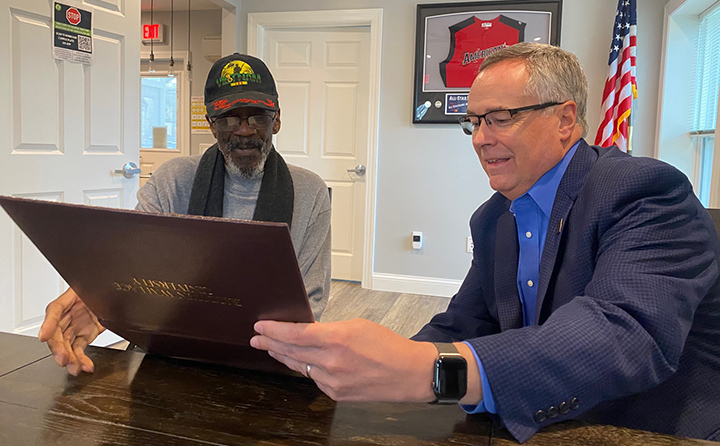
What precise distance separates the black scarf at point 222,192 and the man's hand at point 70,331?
1.92 ft

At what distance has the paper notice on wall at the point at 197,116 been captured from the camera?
5578 mm

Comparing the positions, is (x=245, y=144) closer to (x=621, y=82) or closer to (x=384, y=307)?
(x=384, y=307)

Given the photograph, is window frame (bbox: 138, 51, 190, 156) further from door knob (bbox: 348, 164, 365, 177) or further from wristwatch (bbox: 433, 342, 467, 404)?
wristwatch (bbox: 433, 342, 467, 404)

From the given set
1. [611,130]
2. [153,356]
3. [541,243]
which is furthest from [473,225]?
[611,130]

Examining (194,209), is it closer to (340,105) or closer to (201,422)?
(201,422)

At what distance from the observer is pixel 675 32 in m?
3.53

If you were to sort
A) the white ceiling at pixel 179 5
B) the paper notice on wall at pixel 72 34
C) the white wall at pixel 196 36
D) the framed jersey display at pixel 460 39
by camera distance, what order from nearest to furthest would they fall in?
the paper notice on wall at pixel 72 34, the framed jersey display at pixel 460 39, the white ceiling at pixel 179 5, the white wall at pixel 196 36

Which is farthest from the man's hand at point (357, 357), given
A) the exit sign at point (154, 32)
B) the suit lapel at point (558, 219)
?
the exit sign at point (154, 32)

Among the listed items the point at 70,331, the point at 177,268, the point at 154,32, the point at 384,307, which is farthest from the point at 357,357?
the point at 154,32

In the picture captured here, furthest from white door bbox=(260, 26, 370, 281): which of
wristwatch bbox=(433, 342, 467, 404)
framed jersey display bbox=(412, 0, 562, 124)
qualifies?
wristwatch bbox=(433, 342, 467, 404)

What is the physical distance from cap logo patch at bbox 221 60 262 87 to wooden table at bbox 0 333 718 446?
851 mm

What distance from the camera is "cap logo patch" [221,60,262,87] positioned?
1464 millimetres

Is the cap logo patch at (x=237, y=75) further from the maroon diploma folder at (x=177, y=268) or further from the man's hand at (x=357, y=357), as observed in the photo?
the man's hand at (x=357, y=357)

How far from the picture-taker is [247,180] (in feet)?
5.38
